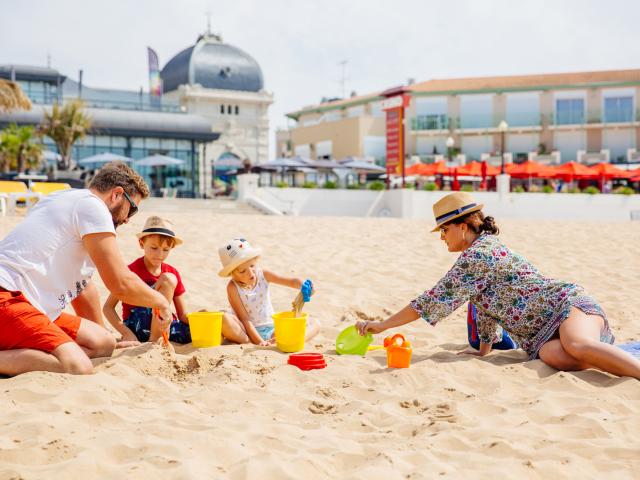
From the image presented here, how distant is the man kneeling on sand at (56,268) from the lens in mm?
3334

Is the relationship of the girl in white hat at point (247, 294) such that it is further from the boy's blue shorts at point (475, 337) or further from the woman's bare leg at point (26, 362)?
the woman's bare leg at point (26, 362)

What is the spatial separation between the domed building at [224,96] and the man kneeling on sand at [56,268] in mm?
40769

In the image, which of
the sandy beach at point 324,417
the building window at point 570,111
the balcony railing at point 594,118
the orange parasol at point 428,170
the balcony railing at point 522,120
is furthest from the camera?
the building window at point 570,111

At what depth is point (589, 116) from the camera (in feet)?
135

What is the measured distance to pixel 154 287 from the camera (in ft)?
A: 14.1

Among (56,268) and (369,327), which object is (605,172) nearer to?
(369,327)

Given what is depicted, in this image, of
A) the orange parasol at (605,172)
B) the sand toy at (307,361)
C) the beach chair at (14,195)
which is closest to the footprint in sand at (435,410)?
the sand toy at (307,361)

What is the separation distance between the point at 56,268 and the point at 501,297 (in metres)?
2.35

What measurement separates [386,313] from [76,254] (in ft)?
9.43

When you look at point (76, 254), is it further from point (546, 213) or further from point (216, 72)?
point (216, 72)

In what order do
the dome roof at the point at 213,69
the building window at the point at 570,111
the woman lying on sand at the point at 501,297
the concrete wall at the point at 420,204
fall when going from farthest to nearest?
the dome roof at the point at 213,69
the building window at the point at 570,111
the concrete wall at the point at 420,204
the woman lying on sand at the point at 501,297

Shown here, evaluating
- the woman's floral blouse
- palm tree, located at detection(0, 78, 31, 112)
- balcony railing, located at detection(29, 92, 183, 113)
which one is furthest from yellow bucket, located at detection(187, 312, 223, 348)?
balcony railing, located at detection(29, 92, 183, 113)

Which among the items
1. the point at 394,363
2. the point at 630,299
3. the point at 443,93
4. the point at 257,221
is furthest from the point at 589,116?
the point at 394,363

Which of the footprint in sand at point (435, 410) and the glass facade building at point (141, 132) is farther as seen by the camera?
the glass facade building at point (141, 132)
